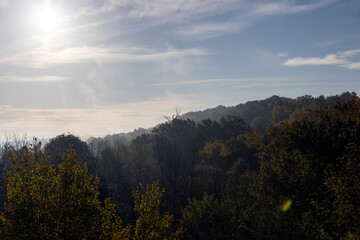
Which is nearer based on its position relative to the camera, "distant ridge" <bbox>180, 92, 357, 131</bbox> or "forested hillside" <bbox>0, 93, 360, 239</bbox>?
"forested hillside" <bbox>0, 93, 360, 239</bbox>

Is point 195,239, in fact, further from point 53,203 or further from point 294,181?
point 53,203

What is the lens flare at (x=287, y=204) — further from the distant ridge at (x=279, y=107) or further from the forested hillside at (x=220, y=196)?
the distant ridge at (x=279, y=107)

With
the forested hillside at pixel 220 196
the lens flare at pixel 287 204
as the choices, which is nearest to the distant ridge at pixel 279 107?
the forested hillside at pixel 220 196

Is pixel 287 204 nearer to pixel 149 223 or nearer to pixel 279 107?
pixel 149 223

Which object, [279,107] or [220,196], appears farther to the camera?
[279,107]

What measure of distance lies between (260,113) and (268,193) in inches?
→ 5344

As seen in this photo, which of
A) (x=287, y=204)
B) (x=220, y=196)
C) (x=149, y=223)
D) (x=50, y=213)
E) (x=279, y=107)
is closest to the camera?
(x=50, y=213)

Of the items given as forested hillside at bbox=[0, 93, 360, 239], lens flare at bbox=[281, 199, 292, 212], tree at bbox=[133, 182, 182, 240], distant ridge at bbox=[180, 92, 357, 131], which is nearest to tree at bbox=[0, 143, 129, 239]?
forested hillside at bbox=[0, 93, 360, 239]

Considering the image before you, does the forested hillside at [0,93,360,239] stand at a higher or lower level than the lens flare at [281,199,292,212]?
higher

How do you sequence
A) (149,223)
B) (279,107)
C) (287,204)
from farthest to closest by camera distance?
(279,107) → (287,204) → (149,223)

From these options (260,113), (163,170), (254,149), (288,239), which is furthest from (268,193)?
(260,113)

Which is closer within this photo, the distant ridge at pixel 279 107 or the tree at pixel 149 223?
the tree at pixel 149 223

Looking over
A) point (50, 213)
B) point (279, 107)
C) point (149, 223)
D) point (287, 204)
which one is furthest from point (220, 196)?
point (279, 107)

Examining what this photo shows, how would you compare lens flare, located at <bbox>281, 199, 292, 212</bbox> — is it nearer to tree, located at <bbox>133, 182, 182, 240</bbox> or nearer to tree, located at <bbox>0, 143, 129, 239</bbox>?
tree, located at <bbox>133, 182, 182, 240</bbox>
